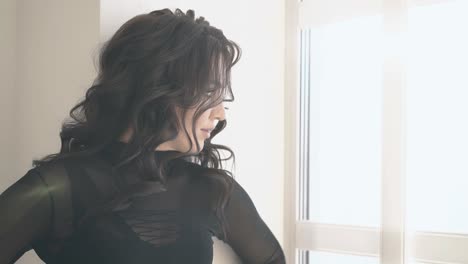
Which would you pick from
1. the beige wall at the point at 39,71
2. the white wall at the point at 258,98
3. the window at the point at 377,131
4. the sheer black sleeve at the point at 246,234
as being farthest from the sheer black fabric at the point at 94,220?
the window at the point at 377,131

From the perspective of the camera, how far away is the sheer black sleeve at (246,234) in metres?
1.66

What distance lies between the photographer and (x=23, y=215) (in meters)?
1.24

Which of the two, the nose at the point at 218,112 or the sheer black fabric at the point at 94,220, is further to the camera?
the nose at the point at 218,112

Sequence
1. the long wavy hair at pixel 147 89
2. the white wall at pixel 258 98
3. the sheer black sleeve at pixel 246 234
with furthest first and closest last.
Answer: the white wall at pixel 258 98 → the sheer black sleeve at pixel 246 234 → the long wavy hair at pixel 147 89

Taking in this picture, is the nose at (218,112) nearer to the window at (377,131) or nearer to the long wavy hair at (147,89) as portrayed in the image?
the long wavy hair at (147,89)

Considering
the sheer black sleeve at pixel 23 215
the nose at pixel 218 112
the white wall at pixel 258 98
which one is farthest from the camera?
the white wall at pixel 258 98

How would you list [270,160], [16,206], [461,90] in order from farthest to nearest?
[270,160] < [461,90] < [16,206]

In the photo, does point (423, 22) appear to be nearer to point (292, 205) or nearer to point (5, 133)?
point (292, 205)

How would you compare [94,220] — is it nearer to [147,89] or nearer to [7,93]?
[147,89]

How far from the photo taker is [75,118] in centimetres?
144

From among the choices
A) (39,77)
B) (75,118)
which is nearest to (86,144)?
(75,118)

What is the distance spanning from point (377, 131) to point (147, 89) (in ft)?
3.69

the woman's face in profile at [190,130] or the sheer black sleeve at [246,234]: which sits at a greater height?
the woman's face in profile at [190,130]

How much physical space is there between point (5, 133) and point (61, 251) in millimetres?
568
